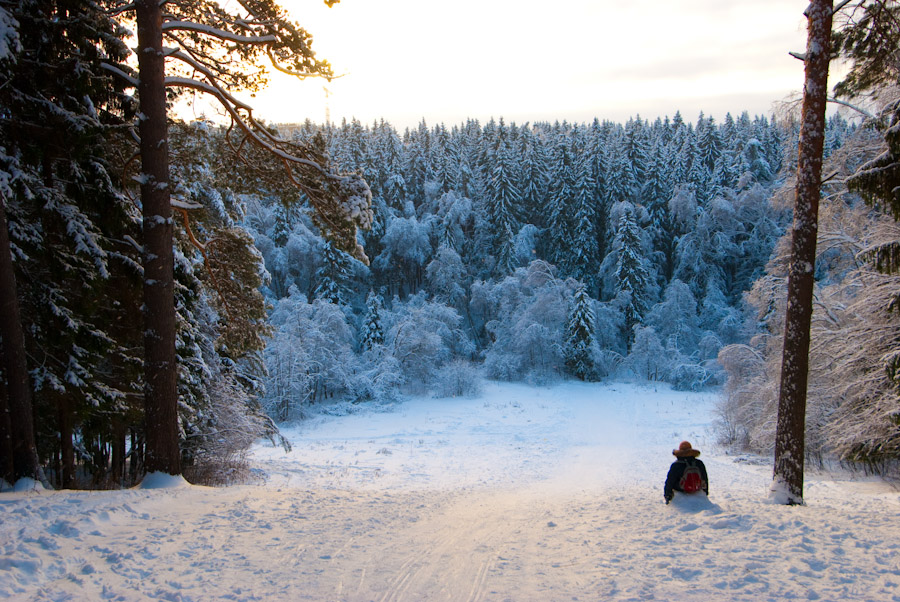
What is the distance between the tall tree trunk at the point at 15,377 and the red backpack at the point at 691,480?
26.8 ft

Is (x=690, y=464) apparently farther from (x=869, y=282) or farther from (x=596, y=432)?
(x=596, y=432)

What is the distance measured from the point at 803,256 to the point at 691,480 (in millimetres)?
3501

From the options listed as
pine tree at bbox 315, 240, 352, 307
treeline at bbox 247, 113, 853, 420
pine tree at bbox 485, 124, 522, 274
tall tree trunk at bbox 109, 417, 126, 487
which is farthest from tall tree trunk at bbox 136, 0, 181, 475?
pine tree at bbox 485, 124, 522, 274

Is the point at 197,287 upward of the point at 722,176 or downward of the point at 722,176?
downward

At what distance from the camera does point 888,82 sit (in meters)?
8.14

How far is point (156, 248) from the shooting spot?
255 inches

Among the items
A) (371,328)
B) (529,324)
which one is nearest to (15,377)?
(371,328)

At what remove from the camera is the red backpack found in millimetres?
6543

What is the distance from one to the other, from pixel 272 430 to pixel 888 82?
52.7 feet

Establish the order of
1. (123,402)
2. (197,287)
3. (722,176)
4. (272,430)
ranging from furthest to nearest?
(722,176)
(272,430)
(197,287)
(123,402)

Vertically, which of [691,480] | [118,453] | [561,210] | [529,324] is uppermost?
[561,210]

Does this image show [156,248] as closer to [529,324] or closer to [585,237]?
[529,324]

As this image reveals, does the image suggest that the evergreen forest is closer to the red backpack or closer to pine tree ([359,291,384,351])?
pine tree ([359,291,384,351])

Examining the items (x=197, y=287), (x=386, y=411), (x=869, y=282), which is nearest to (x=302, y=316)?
(x=386, y=411)
